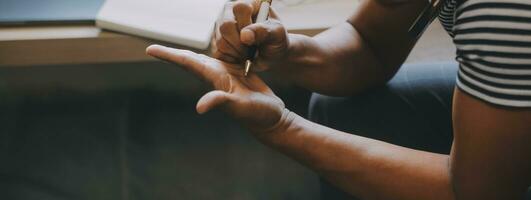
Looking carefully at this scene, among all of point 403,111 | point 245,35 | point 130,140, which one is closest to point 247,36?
point 245,35

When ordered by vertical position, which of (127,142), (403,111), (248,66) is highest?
(248,66)

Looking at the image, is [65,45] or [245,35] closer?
[245,35]

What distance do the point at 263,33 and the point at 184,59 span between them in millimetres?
94

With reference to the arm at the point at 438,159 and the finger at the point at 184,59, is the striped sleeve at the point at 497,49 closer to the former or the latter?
the arm at the point at 438,159

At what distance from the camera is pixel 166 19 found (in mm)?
800

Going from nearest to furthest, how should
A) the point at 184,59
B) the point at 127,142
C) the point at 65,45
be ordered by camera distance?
the point at 184,59 < the point at 65,45 < the point at 127,142

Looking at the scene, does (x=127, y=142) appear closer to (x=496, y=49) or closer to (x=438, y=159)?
(x=438, y=159)

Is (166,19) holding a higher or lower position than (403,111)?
higher

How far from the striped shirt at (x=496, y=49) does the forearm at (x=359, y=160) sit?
15cm

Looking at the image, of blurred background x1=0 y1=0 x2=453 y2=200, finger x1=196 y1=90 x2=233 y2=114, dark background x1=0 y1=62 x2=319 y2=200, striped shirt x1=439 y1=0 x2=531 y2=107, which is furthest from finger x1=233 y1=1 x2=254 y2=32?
dark background x1=0 y1=62 x2=319 y2=200

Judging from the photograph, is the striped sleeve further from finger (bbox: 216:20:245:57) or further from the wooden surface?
the wooden surface

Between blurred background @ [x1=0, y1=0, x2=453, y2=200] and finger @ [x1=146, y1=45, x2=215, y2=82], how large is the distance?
424 millimetres

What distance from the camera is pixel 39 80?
130cm

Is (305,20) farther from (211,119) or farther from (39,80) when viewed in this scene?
(39,80)
